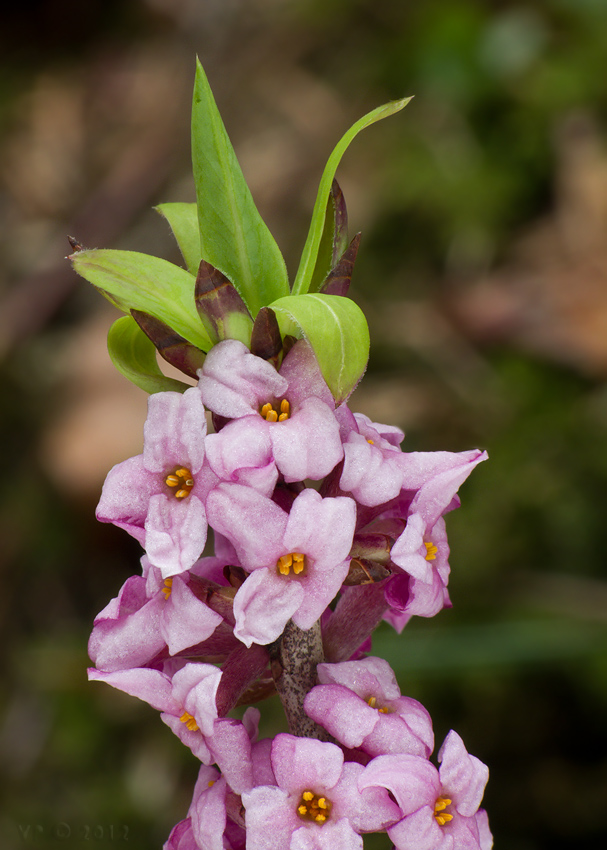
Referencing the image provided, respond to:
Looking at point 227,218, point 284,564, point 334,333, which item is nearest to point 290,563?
point 284,564

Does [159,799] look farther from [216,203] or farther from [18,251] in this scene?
[18,251]

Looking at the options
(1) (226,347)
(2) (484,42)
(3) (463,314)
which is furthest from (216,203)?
(2) (484,42)

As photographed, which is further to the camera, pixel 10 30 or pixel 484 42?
pixel 10 30

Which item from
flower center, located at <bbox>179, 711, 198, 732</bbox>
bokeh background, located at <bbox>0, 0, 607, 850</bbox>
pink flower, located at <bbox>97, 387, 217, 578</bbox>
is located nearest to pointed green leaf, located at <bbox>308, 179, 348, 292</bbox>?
pink flower, located at <bbox>97, 387, 217, 578</bbox>

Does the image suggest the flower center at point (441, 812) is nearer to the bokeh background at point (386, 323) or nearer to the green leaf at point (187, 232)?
the green leaf at point (187, 232)

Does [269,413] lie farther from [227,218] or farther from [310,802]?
[310,802]
